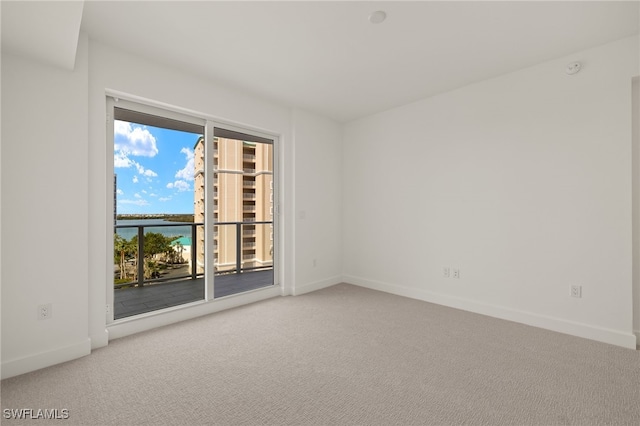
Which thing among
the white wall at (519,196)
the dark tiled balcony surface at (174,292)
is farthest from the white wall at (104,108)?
the white wall at (519,196)

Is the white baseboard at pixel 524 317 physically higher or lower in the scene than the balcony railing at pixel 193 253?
lower

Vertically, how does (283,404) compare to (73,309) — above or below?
below

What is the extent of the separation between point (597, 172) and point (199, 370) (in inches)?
148

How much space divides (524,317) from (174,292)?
14.1 feet

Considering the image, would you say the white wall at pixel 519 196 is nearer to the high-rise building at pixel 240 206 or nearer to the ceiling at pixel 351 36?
the ceiling at pixel 351 36

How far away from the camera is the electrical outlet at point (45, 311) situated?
2211 mm

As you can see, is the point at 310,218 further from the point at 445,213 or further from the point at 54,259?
the point at 54,259

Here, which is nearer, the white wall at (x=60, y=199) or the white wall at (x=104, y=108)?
the white wall at (x=60, y=199)

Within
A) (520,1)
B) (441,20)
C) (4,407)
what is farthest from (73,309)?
Answer: (520,1)

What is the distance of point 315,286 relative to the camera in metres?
4.45

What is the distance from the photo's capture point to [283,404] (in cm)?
178

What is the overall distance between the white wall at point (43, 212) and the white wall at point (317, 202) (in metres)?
2.42

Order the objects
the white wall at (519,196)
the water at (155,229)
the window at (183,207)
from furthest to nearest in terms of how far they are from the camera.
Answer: the water at (155,229) → the window at (183,207) → the white wall at (519,196)

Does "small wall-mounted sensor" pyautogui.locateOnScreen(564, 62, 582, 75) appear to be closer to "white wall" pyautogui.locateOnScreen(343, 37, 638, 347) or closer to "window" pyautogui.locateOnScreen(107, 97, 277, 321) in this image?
"white wall" pyautogui.locateOnScreen(343, 37, 638, 347)
